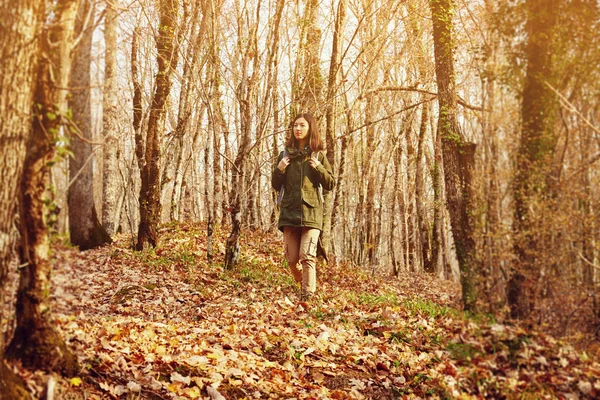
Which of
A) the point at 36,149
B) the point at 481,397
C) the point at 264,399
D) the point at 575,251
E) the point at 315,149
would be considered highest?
the point at 315,149

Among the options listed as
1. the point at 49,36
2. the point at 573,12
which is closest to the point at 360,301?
the point at 573,12

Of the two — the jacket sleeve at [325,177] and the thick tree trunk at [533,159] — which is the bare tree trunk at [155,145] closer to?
the jacket sleeve at [325,177]

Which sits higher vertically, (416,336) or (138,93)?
(138,93)

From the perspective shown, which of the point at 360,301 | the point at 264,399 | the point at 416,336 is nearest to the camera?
the point at 264,399

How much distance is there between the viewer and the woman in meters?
6.50

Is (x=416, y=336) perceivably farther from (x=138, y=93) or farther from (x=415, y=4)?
(x=415, y=4)

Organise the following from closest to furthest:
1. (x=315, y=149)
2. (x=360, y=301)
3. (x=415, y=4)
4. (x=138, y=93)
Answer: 1. (x=315, y=149)
2. (x=360, y=301)
3. (x=138, y=93)
4. (x=415, y=4)

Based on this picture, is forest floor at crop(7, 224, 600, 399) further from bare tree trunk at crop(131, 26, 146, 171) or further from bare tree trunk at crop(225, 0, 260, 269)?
bare tree trunk at crop(131, 26, 146, 171)

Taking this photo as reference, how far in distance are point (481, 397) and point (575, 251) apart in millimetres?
979

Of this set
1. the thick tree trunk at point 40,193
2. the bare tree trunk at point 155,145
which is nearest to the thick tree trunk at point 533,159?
the thick tree trunk at point 40,193

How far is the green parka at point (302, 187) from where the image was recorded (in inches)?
255

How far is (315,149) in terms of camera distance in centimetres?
664

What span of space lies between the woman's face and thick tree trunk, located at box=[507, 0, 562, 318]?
3.93 metres

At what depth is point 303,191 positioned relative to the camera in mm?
6520
